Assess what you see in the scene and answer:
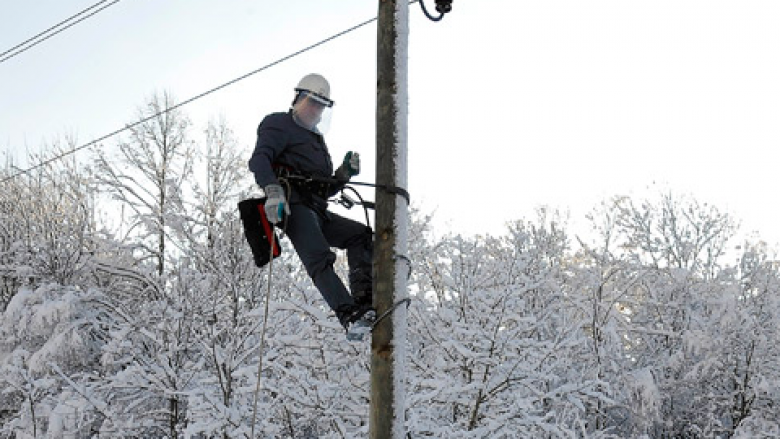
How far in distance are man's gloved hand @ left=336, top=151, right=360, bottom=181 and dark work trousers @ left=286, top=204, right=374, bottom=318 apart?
0.28 metres

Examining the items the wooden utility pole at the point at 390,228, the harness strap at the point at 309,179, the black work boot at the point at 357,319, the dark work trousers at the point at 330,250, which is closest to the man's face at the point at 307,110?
the harness strap at the point at 309,179

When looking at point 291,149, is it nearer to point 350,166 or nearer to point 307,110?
point 307,110

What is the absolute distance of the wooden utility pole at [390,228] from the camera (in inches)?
144

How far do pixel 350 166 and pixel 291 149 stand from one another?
14.8 inches

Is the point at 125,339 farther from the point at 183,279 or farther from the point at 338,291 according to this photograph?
the point at 338,291

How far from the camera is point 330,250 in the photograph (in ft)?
13.8

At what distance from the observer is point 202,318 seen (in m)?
11.8

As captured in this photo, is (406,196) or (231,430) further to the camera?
(231,430)

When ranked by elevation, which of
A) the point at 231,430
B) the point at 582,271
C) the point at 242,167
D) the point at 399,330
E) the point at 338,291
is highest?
the point at 242,167

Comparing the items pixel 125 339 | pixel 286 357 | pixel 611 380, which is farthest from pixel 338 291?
pixel 611 380

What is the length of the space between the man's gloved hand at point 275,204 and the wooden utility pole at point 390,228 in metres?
0.55

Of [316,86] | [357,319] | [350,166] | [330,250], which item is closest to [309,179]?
[350,166]

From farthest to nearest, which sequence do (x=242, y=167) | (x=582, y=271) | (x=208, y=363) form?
(x=242, y=167) < (x=582, y=271) < (x=208, y=363)

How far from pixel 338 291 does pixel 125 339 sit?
975 cm
